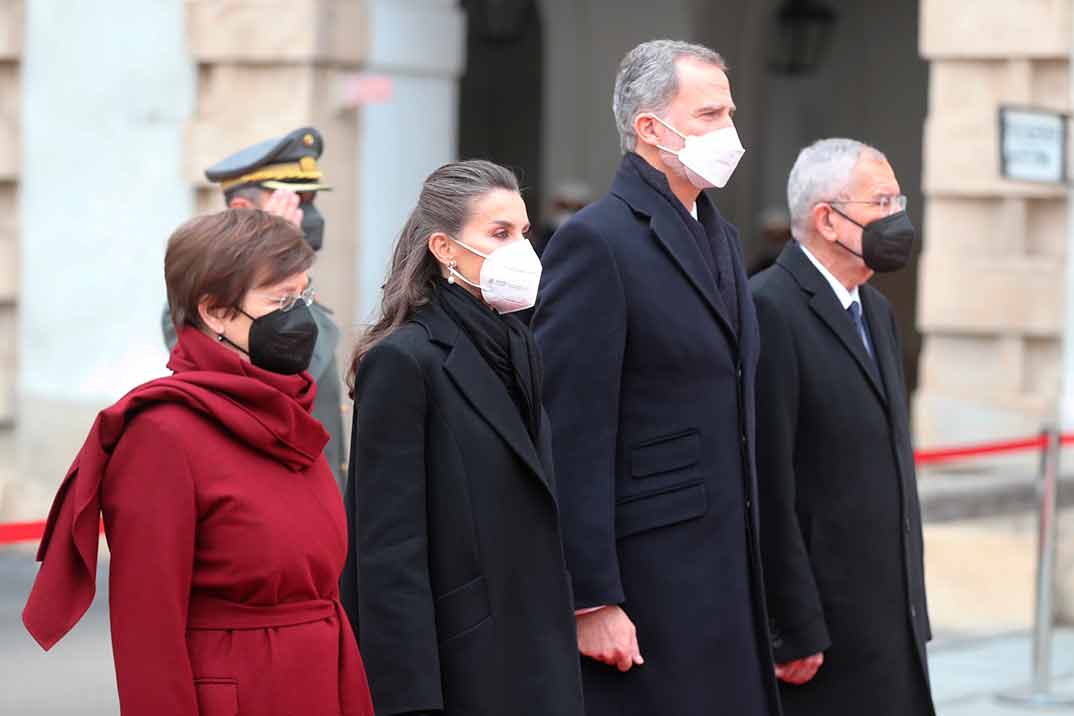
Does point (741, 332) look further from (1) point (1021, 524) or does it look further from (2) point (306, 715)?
(1) point (1021, 524)

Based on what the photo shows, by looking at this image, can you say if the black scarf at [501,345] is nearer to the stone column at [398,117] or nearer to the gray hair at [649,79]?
the gray hair at [649,79]

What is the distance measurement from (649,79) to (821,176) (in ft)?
2.44

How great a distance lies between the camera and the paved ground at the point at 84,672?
18.5 ft

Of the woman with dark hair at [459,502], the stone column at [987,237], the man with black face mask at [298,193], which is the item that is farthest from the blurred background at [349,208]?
the woman with dark hair at [459,502]

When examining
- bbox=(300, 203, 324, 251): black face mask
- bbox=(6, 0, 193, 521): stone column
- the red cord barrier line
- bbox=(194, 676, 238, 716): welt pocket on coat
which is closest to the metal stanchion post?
the red cord barrier line

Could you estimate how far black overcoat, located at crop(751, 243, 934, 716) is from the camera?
181 inches

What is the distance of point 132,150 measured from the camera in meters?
9.66

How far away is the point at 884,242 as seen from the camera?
4.79 m

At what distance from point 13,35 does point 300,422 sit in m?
7.01

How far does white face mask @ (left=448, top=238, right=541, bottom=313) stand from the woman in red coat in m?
0.38

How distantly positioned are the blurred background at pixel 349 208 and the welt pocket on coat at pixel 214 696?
9.23ft

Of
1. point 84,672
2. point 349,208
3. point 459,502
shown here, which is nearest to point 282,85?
point 349,208

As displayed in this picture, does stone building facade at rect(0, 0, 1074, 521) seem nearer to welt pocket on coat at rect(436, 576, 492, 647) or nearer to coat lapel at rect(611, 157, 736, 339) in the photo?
coat lapel at rect(611, 157, 736, 339)

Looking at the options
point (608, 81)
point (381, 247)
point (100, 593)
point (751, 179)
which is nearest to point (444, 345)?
point (100, 593)
